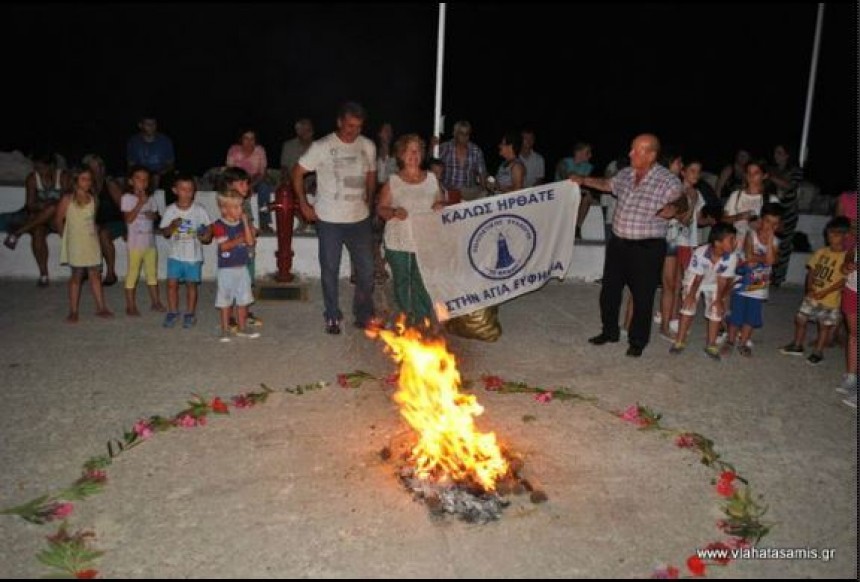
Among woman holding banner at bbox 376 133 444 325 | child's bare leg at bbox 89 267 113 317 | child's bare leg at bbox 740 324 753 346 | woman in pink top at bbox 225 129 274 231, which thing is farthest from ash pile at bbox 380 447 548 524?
woman in pink top at bbox 225 129 274 231

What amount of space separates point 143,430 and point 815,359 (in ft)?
19.2

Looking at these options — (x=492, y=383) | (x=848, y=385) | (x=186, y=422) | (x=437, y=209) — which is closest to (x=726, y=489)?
(x=492, y=383)

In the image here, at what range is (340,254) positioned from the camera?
24.9 feet

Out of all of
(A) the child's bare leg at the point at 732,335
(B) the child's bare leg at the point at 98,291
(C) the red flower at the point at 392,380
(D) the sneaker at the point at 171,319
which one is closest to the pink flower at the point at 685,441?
(C) the red flower at the point at 392,380

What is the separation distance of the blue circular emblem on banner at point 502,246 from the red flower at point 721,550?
3.99m

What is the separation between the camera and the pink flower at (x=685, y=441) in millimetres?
5379

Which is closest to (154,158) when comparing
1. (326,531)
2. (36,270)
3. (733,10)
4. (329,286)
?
(36,270)

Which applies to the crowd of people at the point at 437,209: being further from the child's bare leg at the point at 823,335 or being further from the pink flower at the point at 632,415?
the pink flower at the point at 632,415

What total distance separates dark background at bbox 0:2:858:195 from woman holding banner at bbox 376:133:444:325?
6606 millimetres

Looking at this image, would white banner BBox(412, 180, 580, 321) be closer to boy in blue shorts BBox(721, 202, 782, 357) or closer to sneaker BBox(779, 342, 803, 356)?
boy in blue shorts BBox(721, 202, 782, 357)

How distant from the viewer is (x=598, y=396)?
6.32m

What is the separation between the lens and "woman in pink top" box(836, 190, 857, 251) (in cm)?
673

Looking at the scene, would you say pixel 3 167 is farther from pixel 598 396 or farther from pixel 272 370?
pixel 598 396

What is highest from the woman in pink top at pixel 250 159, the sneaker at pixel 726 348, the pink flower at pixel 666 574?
the woman in pink top at pixel 250 159
